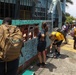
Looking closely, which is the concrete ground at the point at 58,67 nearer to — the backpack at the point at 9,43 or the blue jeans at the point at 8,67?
the blue jeans at the point at 8,67

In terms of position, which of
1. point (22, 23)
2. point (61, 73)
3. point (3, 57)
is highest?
point (22, 23)

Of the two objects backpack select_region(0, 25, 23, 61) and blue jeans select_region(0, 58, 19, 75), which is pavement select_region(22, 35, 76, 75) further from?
backpack select_region(0, 25, 23, 61)

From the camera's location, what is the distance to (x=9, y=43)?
12.2 ft

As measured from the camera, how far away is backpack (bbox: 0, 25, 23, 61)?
372 cm

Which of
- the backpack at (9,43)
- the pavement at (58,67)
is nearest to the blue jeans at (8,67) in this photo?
the backpack at (9,43)

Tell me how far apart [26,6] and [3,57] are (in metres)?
17.0

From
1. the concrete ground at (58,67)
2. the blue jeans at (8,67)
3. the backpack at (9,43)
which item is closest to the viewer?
the backpack at (9,43)

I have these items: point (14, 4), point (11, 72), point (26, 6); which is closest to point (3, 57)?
point (11, 72)

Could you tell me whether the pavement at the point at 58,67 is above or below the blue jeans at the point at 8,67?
below

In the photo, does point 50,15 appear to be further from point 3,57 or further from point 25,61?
point 3,57

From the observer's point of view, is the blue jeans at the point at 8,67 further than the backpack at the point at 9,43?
Yes

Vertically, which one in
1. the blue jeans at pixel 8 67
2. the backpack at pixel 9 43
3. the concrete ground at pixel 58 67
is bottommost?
the concrete ground at pixel 58 67

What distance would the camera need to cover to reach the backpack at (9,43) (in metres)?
3.72

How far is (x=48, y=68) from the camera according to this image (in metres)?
7.40
